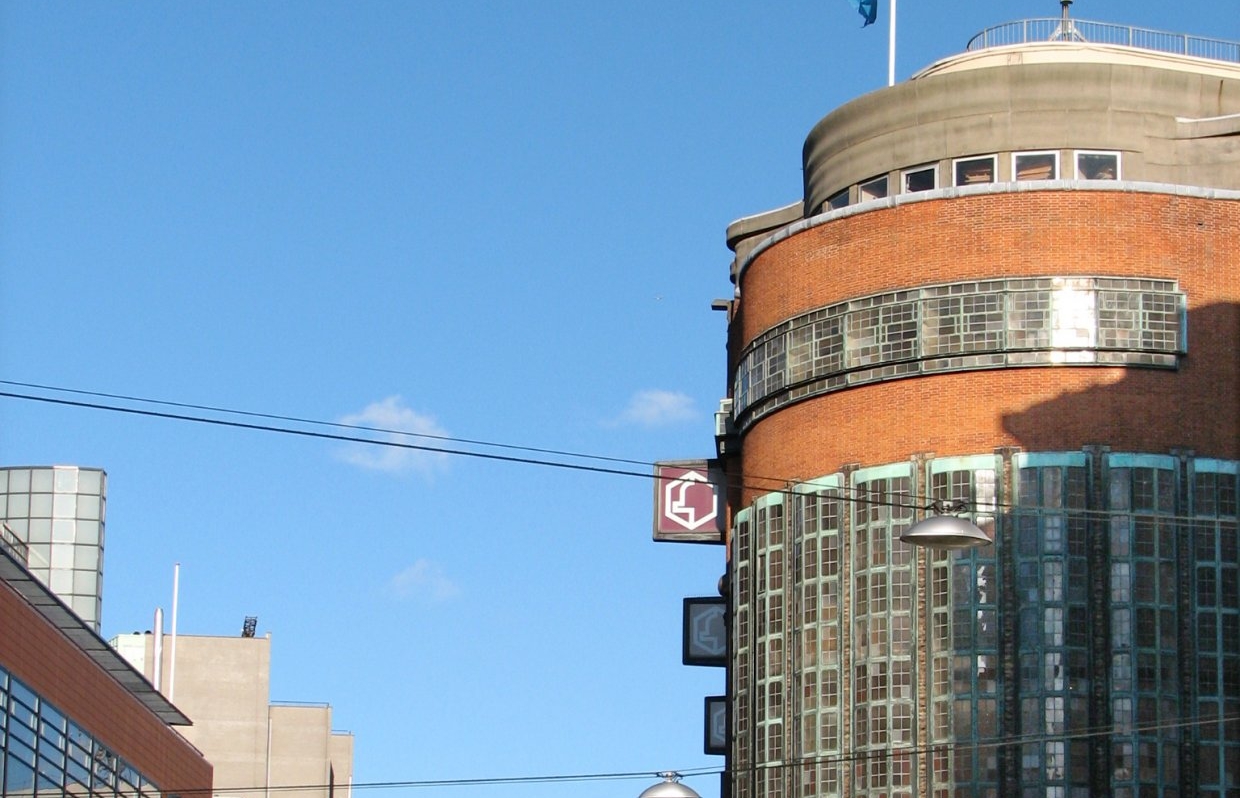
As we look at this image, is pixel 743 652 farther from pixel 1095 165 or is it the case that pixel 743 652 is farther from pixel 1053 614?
pixel 1095 165

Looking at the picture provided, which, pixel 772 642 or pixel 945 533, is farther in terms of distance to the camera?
pixel 772 642

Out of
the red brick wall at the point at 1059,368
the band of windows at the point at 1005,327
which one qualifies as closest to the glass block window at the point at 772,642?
the red brick wall at the point at 1059,368

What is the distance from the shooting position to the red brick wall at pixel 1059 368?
4434 cm

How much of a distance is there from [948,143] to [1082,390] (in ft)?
19.1

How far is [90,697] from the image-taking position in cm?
5538

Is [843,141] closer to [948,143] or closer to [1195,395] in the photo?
[948,143]

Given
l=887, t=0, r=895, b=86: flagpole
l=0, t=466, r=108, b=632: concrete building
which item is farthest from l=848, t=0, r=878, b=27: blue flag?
l=0, t=466, r=108, b=632: concrete building

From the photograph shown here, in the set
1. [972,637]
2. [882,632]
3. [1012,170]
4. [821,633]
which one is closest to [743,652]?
[821,633]

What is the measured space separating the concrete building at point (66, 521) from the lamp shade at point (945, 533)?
68.6 metres

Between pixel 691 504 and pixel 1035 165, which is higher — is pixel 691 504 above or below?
below

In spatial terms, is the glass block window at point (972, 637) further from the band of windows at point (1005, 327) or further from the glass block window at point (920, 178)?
the glass block window at point (920, 178)

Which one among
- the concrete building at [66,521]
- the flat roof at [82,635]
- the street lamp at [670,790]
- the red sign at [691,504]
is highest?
the concrete building at [66,521]

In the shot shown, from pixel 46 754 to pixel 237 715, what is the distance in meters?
64.5

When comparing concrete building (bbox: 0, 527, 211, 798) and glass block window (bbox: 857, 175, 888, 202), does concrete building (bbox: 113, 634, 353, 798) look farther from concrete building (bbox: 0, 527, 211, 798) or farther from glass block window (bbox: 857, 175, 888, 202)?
glass block window (bbox: 857, 175, 888, 202)
